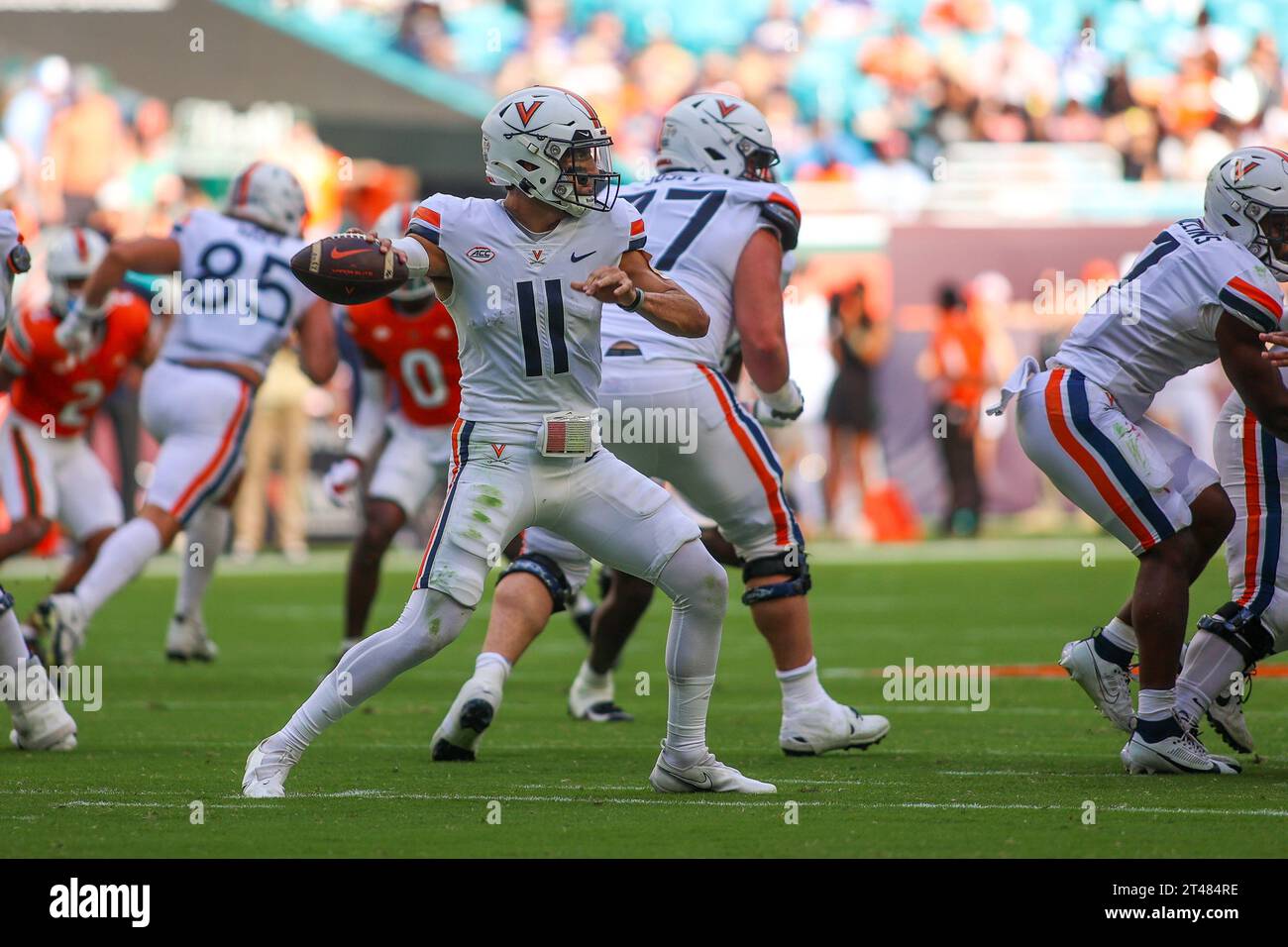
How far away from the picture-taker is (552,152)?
5438 mm

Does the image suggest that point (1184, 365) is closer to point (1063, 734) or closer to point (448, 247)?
point (1063, 734)

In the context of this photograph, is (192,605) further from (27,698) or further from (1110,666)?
(1110,666)

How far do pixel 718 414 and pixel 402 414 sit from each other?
3.49 metres

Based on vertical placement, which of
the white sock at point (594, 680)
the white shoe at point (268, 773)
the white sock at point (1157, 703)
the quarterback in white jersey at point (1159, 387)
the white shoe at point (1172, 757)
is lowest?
the white sock at point (594, 680)

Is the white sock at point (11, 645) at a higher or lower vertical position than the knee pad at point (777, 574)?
lower

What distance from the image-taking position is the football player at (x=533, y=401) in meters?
5.37

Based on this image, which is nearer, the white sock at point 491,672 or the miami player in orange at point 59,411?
the white sock at point 491,672

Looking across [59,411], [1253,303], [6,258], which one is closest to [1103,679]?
[1253,303]

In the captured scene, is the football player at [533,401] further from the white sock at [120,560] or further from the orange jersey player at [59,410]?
the orange jersey player at [59,410]

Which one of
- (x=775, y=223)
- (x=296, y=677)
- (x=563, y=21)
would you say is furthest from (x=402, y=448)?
(x=563, y=21)

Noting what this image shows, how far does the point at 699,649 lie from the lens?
5590 mm
